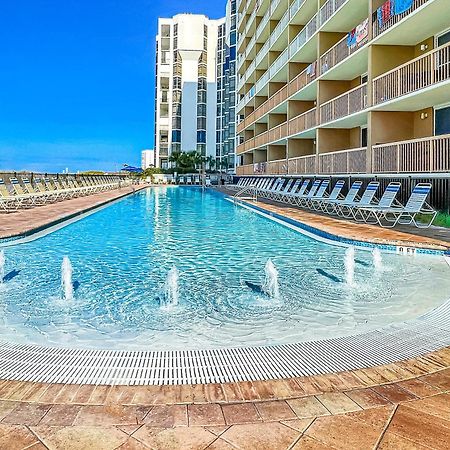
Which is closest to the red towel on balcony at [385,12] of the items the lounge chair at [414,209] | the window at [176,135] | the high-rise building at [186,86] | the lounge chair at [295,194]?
the lounge chair at [414,209]

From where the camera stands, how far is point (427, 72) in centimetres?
1096

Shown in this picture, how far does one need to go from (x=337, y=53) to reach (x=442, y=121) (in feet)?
17.1

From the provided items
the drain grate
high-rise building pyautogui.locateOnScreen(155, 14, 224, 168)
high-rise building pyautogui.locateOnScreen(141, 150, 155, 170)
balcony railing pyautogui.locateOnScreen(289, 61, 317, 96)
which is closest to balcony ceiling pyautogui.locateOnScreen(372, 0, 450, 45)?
balcony railing pyautogui.locateOnScreen(289, 61, 317, 96)

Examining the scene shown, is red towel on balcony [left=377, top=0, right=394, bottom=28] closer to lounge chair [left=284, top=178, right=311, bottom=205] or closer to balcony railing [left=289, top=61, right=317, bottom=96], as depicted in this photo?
balcony railing [left=289, top=61, right=317, bottom=96]

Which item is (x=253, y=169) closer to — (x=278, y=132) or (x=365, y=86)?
(x=278, y=132)

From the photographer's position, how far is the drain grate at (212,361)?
2.94 m

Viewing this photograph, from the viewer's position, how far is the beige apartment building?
11273 millimetres

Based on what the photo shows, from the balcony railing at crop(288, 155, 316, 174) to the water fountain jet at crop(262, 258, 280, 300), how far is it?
1259 centimetres

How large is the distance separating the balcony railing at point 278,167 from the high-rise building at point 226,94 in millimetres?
29551

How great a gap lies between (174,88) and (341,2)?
55.8m

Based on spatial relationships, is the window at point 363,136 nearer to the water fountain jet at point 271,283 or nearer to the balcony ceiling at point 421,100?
the balcony ceiling at point 421,100

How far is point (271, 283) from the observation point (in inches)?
241

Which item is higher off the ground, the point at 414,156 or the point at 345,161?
the point at 345,161

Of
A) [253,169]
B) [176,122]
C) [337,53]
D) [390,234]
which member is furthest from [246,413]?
[176,122]
